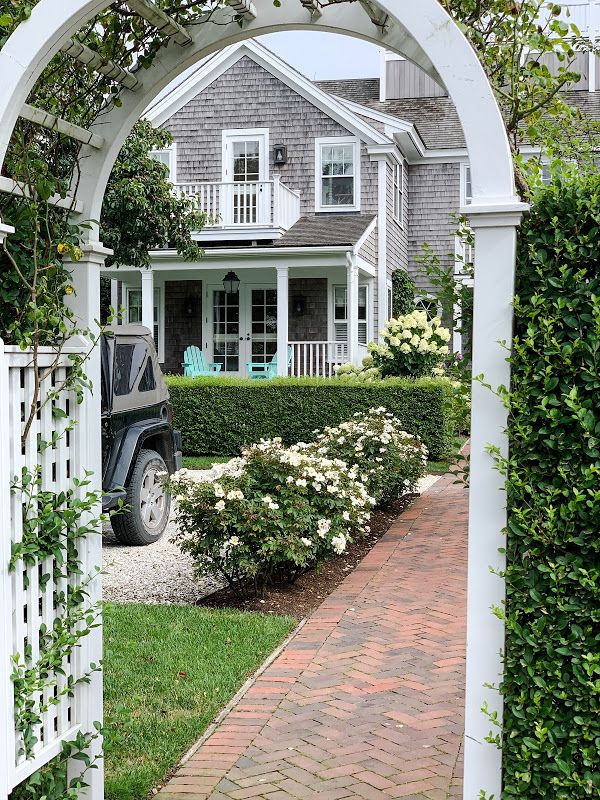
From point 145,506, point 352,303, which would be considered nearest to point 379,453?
point 145,506

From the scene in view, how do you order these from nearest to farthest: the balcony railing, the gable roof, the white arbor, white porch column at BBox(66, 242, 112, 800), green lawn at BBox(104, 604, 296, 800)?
the white arbor < white porch column at BBox(66, 242, 112, 800) < green lawn at BBox(104, 604, 296, 800) < the balcony railing < the gable roof

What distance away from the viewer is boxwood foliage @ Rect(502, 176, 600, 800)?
8.89 ft

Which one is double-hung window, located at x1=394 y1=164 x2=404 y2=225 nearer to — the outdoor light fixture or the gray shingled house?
the gray shingled house

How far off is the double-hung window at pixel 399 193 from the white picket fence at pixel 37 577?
20500 millimetres

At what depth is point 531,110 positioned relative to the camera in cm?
344

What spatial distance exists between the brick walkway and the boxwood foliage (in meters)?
1.20

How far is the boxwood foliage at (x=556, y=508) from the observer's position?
8.89 feet

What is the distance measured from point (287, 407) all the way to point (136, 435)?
262 inches

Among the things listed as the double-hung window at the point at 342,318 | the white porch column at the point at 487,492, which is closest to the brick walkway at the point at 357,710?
the white porch column at the point at 487,492

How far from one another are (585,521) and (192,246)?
13.3m

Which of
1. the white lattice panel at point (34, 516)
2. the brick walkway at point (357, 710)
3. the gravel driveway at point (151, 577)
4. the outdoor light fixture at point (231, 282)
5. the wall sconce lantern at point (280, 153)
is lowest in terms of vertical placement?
the gravel driveway at point (151, 577)

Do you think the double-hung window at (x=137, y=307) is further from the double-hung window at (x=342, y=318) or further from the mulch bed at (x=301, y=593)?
the mulch bed at (x=301, y=593)

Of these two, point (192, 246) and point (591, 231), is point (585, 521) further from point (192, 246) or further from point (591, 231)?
point (192, 246)

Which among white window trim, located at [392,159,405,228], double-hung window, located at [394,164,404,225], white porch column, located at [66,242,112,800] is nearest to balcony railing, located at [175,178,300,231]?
white window trim, located at [392,159,405,228]
